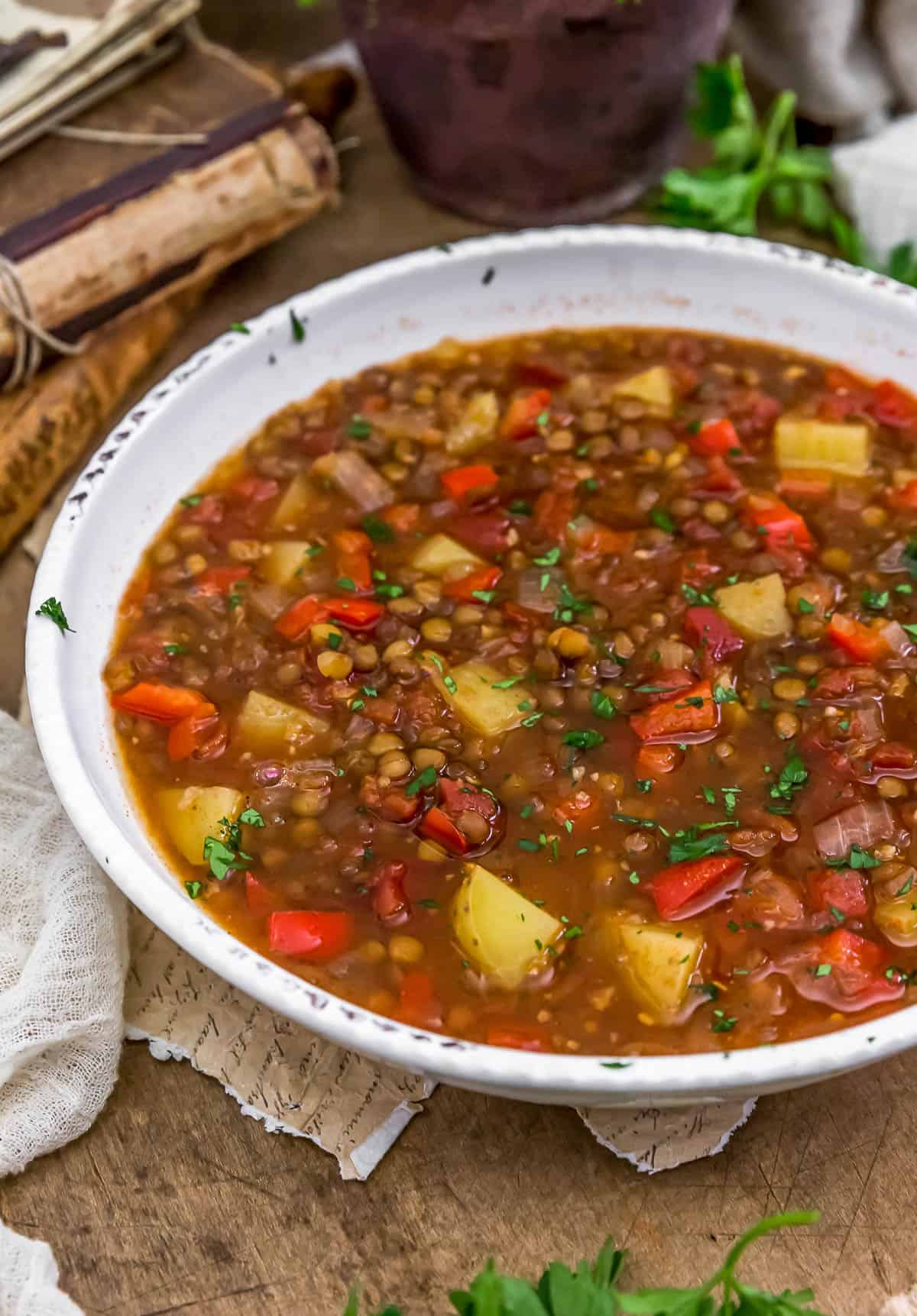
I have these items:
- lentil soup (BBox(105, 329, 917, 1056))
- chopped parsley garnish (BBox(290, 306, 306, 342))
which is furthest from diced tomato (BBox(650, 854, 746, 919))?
chopped parsley garnish (BBox(290, 306, 306, 342))

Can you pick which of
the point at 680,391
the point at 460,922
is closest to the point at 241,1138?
the point at 460,922

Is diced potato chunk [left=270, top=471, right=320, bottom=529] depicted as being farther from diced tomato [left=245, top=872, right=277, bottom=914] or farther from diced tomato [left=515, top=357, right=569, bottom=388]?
diced tomato [left=245, top=872, right=277, bottom=914]

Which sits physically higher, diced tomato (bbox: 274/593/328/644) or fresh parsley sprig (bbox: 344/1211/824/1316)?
diced tomato (bbox: 274/593/328/644)

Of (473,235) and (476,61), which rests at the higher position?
(476,61)

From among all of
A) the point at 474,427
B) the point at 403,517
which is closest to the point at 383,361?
the point at 474,427

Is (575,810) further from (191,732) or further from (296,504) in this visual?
(296,504)

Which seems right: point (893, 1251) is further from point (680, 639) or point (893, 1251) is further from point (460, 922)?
point (680, 639)
